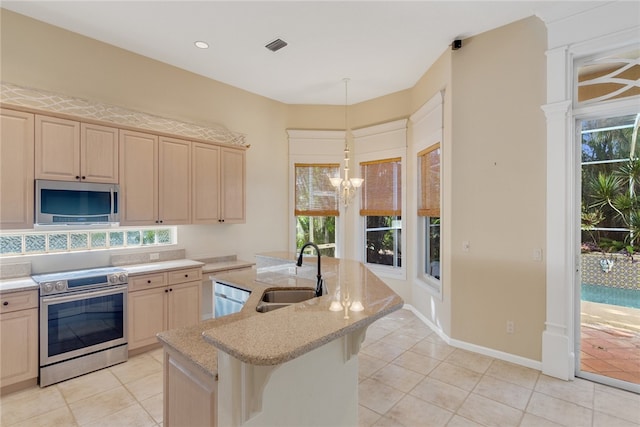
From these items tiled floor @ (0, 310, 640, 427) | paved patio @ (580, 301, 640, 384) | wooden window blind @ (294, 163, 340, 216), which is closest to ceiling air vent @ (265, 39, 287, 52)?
wooden window blind @ (294, 163, 340, 216)

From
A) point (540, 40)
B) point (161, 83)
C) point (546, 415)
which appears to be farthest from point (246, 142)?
point (546, 415)

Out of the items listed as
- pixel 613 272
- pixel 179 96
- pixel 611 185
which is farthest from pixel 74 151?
pixel 613 272

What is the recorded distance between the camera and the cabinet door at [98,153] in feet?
10.1

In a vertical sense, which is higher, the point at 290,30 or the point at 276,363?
the point at 290,30

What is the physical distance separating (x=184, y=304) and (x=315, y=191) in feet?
8.99

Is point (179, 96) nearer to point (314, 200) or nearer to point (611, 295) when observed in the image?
point (314, 200)

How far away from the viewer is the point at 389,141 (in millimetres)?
5023

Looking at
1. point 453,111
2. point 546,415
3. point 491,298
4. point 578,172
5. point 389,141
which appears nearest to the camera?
point 546,415

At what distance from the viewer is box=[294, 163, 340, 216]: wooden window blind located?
5.40 metres

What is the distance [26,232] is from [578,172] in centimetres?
532

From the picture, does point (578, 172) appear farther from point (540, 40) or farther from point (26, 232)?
point (26, 232)

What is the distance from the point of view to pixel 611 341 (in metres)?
2.98

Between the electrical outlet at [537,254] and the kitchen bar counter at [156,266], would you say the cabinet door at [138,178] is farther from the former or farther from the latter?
the electrical outlet at [537,254]

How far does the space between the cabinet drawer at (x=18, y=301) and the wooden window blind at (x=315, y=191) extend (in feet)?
11.4
